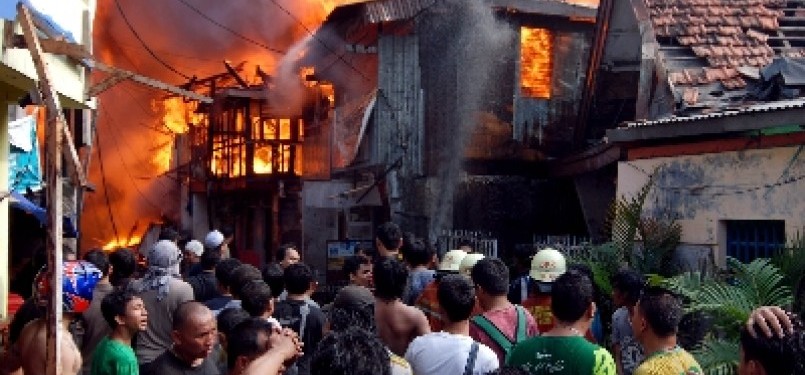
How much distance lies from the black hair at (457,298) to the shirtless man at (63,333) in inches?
83.7

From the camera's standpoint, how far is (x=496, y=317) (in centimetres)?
601

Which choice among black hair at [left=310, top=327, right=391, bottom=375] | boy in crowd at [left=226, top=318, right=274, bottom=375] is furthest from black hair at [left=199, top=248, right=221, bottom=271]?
black hair at [left=310, top=327, right=391, bottom=375]

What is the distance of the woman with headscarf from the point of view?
7.11 meters

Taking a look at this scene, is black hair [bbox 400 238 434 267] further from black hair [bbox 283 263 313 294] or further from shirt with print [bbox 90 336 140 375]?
shirt with print [bbox 90 336 140 375]

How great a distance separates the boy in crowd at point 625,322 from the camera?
6.78m

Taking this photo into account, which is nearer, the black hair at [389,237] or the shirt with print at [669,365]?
the shirt with print at [669,365]

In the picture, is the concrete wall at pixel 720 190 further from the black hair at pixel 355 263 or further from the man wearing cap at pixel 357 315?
the man wearing cap at pixel 357 315

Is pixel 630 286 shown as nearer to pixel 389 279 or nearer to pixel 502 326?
pixel 502 326

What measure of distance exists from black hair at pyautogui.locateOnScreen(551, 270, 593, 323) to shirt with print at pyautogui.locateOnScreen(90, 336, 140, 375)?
2419mm

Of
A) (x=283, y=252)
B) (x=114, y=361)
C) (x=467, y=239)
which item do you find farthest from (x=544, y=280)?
→ (x=467, y=239)

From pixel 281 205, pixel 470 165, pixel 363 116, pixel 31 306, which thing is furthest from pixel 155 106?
pixel 31 306

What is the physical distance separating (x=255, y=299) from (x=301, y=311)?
809mm

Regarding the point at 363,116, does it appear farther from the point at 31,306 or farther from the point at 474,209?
the point at 31,306

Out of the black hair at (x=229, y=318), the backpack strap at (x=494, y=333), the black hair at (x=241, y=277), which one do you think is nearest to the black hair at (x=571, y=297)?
the backpack strap at (x=494, y=333)
